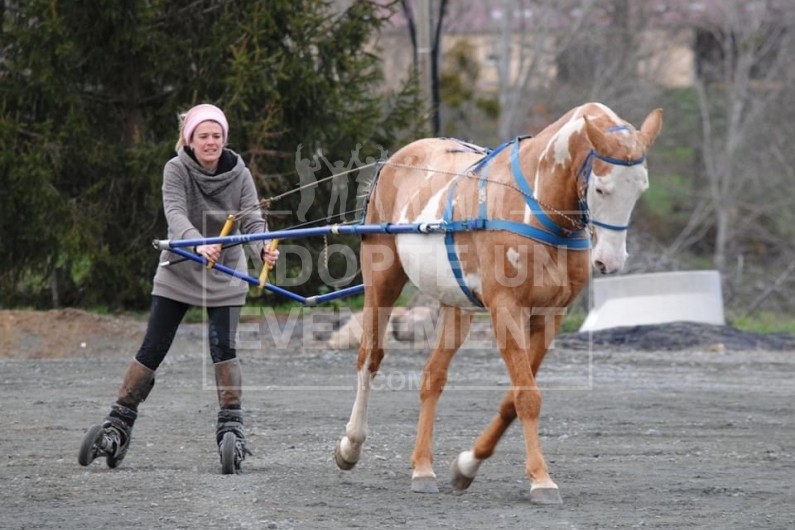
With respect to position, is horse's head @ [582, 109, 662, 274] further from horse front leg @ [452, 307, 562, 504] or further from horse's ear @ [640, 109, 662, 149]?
horse front leg @ [452, 307, 562, 504]

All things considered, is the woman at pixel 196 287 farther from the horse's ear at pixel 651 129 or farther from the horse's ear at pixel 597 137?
the horse's ear at pixel 651 129

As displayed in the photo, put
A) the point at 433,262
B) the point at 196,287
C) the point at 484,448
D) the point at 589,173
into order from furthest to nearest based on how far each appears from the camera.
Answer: the point at 196,287
the point at 433,262
the point at 484,448
the point at 589,173

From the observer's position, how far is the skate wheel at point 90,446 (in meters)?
7.26

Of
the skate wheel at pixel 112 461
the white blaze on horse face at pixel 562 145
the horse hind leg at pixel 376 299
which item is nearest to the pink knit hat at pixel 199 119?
the horse hind leg at pixel 376 299

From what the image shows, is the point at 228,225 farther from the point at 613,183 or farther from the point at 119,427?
the point at 613,183

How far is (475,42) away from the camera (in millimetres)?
33281

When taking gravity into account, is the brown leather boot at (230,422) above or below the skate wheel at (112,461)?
above

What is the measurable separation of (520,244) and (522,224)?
A: 10 centimetres

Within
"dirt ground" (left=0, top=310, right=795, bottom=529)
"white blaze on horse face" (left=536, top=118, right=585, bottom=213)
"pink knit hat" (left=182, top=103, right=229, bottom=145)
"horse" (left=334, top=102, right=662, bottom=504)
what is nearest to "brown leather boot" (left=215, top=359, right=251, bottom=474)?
"dirt ground" (left=0, top=310, right=795, bottom=529)

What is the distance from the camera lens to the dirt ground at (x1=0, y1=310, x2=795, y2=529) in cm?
625

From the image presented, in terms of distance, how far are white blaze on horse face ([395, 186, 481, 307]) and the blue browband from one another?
0.06m

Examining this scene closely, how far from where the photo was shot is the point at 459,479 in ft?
22.3

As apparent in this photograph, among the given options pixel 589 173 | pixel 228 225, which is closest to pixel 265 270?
pixel 228 225

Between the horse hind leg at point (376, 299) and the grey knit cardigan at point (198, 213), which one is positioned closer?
the grey knit cardigan at point (198, 213)
